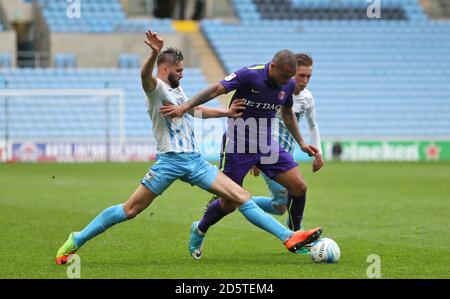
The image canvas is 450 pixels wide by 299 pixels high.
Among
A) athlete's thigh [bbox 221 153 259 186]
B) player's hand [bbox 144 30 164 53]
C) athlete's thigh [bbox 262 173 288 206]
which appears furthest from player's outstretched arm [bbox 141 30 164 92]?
athlete's thigh [bbox 262 173 288 206]

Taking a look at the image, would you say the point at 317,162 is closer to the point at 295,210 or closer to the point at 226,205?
the point at 295,210

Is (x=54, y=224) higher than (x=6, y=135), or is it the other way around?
(x=54, y=224)

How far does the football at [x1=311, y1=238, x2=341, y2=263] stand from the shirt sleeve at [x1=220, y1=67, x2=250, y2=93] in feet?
5.91

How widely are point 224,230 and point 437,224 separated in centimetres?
307

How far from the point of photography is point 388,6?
45125 millimetres

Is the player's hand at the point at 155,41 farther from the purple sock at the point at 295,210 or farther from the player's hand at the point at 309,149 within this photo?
the purple sock at the point at 295,210

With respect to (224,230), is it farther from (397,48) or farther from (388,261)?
(397,48)

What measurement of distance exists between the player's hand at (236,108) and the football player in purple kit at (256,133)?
0.32ft

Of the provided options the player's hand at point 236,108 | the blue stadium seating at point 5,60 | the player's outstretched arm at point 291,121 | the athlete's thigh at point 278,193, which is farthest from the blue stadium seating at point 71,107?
the player's hand at point 236,108

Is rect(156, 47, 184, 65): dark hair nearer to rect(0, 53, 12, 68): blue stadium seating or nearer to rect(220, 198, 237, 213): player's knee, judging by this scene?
rect(220, 198, 237, 213): player's knee

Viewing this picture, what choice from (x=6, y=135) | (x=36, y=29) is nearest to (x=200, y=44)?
(x=36, y=29)

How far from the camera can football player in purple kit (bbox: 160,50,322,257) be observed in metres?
10.1

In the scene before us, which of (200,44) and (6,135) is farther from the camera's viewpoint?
(200,44)

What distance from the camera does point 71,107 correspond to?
125 ft
